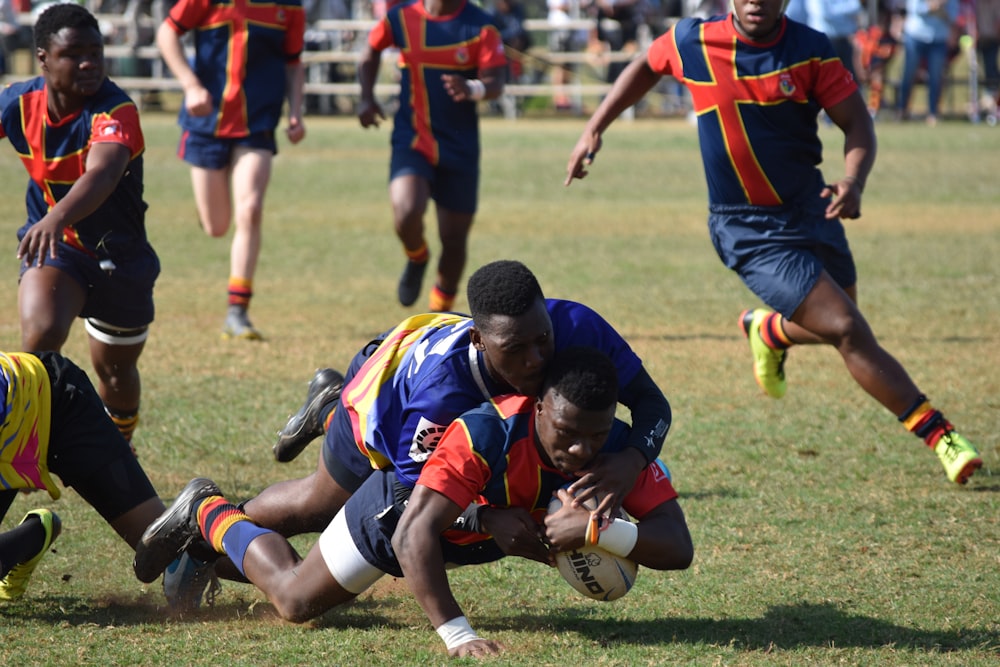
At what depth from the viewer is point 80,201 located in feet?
16.9

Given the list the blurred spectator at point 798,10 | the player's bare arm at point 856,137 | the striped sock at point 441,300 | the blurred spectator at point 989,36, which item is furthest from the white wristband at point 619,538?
the blurred spectator at point 989,36

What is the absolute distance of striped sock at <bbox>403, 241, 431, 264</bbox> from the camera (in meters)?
9.20

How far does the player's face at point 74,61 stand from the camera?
17.4 feet

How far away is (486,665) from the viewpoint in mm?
3879

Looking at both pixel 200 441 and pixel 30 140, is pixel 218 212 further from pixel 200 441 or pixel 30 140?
pixel 30 140

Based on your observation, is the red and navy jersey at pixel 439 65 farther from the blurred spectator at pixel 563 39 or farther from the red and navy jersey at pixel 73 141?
the blurred spectator at pixel 563 39

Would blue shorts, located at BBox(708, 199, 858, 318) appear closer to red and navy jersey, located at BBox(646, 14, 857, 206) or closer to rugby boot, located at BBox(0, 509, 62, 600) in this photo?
red and navy jersey, located at BBox(646, 14, 857, 206)

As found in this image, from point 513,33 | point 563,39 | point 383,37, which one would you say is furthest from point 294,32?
point 563,39

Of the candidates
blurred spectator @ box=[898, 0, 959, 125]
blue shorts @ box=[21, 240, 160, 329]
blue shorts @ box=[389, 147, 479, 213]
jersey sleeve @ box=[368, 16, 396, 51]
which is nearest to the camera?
blue shorts @ box=[21, 240, 160, 329]

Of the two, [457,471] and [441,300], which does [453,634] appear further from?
[441,300]

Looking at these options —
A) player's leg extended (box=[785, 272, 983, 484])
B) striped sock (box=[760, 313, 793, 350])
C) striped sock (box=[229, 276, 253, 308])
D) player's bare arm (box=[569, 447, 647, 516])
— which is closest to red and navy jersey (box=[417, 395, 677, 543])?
player's bare arm (box=[569, 447, 647, 516])

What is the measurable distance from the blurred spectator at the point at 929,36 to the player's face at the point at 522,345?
21.0 metres

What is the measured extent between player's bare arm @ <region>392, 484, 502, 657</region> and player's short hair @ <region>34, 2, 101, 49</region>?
2538 millimetres

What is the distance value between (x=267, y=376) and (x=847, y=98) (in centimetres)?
364
